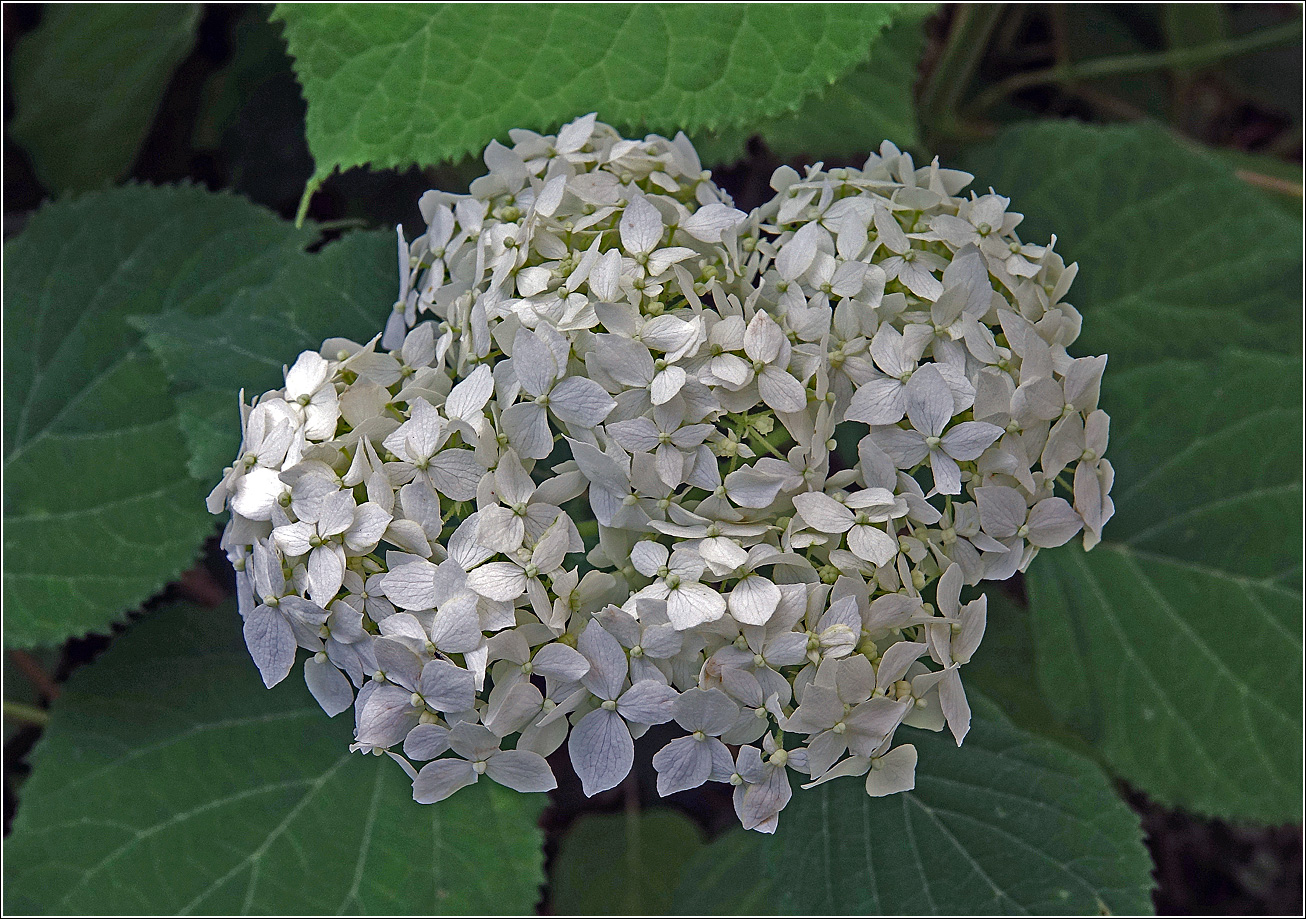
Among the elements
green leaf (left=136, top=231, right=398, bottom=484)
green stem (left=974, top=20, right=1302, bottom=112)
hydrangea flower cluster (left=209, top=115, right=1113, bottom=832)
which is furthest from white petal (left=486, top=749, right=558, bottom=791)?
green stem (left=974, top=20, right=1302, bottom=112)

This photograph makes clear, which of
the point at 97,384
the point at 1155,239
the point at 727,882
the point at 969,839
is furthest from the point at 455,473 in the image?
→ the point at 1155,239

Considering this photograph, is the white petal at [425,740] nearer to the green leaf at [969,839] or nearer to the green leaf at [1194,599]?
the green leaf at [969,839]

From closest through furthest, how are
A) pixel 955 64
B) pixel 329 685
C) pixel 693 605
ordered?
pixel 693 605, pixel 329 685, pixel 955 64

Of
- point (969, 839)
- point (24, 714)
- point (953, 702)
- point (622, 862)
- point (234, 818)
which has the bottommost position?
point (622, 862)

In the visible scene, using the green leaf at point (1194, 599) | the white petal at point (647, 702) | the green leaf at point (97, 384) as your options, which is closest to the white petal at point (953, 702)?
the white petal at point (647, 702)

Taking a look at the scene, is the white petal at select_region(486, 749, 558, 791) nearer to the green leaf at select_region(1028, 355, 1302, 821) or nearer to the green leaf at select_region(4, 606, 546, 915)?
the green leaf at select_region(4, 606, 546, 915)

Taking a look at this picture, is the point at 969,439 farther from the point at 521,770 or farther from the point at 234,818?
the point at 234,818

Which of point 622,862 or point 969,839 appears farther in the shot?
point 622,862

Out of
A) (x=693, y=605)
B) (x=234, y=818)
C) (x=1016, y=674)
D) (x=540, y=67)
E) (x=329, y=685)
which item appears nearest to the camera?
(x=693, y=605)
